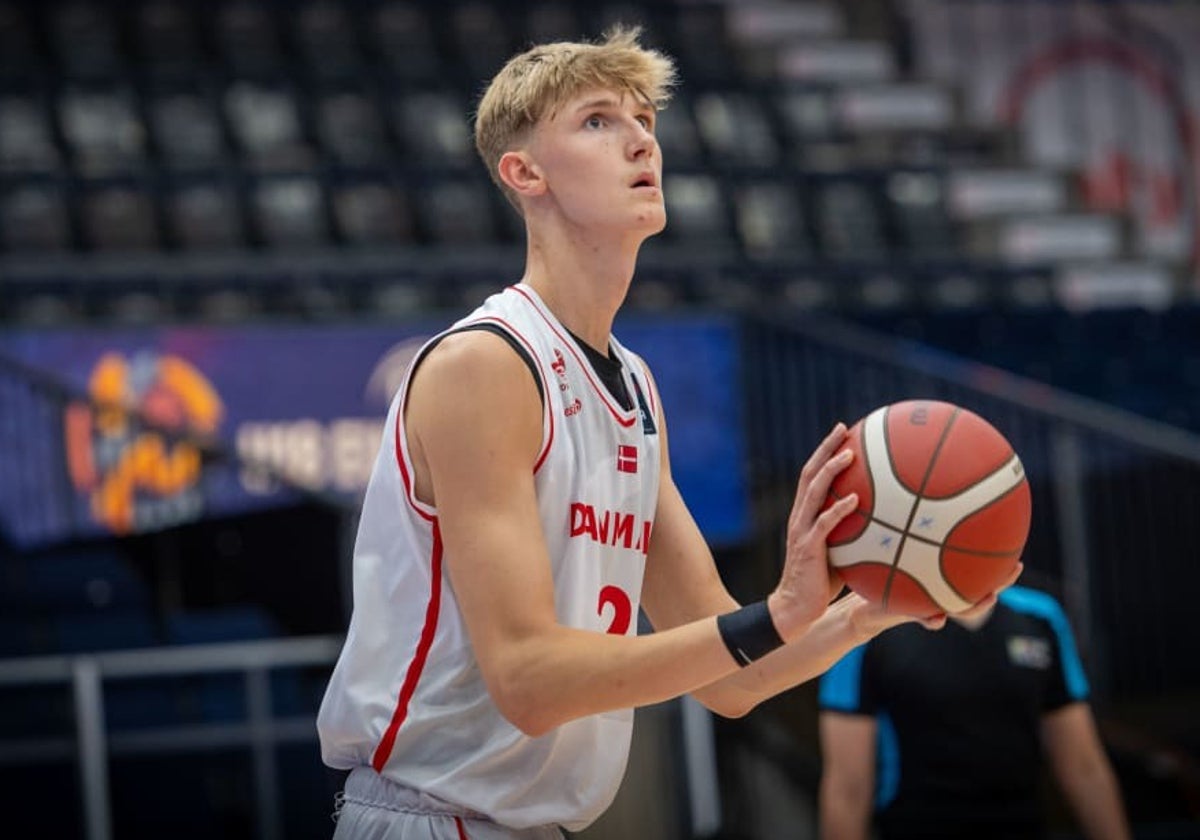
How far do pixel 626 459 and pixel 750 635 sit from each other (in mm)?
512

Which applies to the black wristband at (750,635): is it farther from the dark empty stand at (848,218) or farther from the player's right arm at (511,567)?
the dark empty stand at (848,218)

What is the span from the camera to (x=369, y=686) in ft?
9.34

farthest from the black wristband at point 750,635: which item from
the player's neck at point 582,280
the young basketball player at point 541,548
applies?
the player's neck at point 582,280

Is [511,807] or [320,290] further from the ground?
[320,290]

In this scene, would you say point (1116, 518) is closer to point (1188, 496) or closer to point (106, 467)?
point (1188, 496)

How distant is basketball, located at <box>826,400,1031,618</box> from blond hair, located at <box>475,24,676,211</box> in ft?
2.31

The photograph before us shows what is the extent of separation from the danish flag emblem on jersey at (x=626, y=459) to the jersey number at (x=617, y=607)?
0.19 m

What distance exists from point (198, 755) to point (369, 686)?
13.6ft

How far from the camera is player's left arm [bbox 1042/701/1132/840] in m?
4.88

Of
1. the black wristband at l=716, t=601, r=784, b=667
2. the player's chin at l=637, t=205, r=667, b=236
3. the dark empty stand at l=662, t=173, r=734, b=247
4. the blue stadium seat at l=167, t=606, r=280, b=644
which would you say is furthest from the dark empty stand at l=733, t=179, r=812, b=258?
the black wristband at l=716, t=601, r=784, b=667

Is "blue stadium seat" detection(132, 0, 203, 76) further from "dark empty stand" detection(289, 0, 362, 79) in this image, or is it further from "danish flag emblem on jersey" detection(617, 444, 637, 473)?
"danish flag emblem on jersey" detection(617, 444, 637, 473)

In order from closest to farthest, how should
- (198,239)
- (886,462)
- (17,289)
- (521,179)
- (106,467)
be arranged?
(886,462), (521,179), (106,467), (17,289), (198,239)

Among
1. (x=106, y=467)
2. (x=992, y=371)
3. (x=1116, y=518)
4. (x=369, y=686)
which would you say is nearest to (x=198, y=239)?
(x=106, y=467)

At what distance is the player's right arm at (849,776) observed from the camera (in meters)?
4.73
